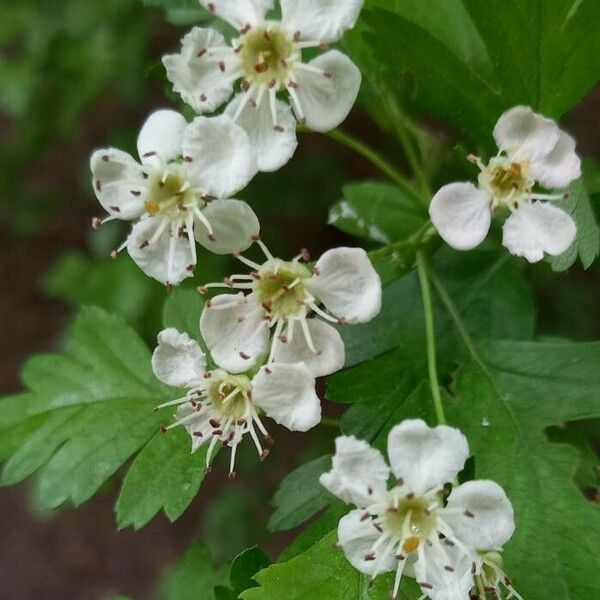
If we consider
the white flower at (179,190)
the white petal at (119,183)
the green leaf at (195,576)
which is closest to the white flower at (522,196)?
the white flower at (179,190)

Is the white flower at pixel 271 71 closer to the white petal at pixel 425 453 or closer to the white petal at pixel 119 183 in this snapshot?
the white petal at pixel 119 183

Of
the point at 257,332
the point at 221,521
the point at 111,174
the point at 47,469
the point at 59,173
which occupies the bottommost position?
the point at 221,521

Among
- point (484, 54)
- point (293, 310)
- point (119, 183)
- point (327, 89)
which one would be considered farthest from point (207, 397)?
point (484, 54)

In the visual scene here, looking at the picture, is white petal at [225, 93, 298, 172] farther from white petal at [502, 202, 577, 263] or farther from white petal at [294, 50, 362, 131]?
white petal at [502, 202, 577, 263]

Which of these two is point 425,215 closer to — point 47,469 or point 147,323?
point 47,469

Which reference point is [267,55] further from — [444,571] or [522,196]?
[444,571]

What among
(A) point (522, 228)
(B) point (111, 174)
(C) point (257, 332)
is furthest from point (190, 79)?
(A) point (522, 228)
